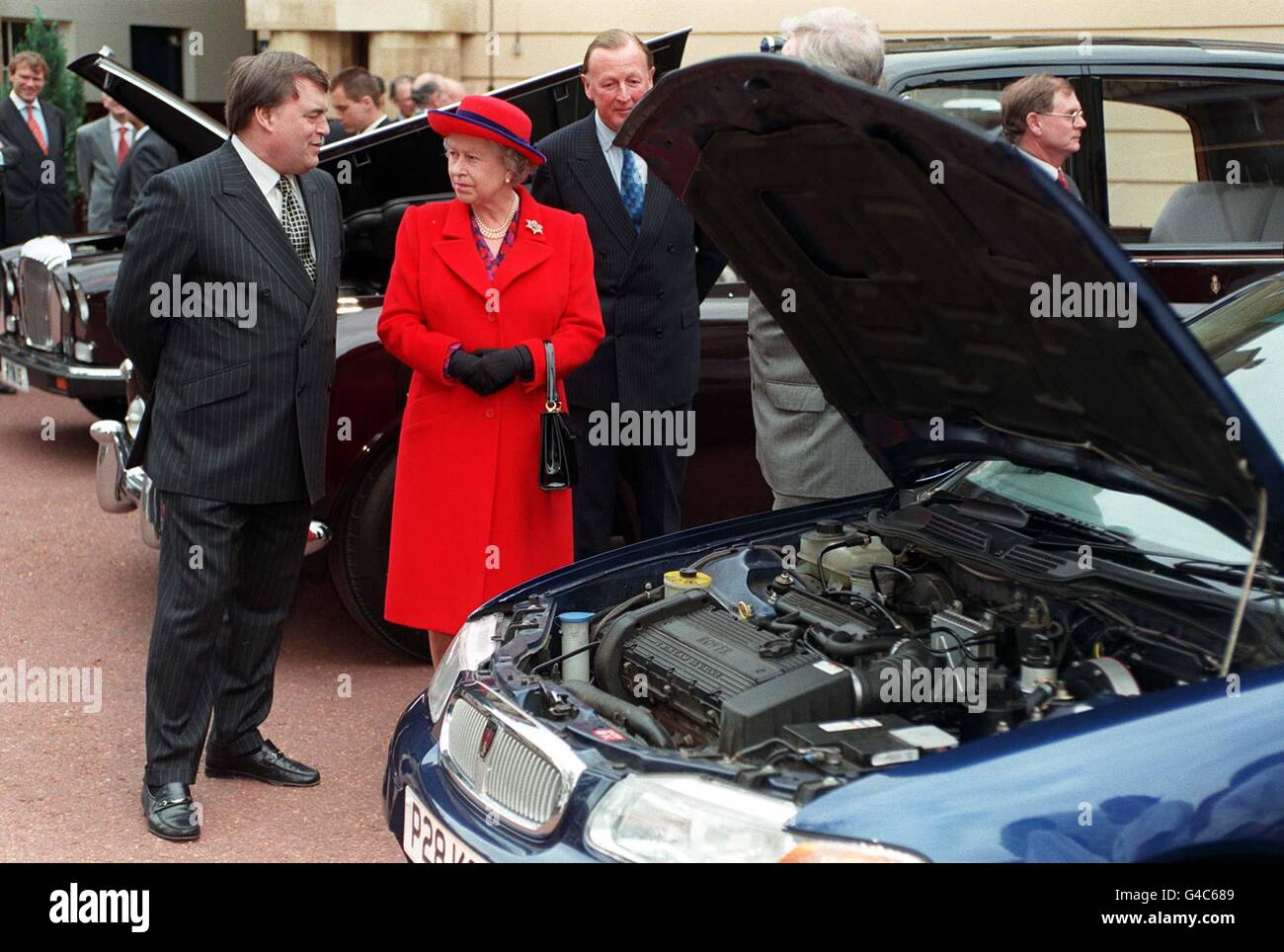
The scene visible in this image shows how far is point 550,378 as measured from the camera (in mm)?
4375

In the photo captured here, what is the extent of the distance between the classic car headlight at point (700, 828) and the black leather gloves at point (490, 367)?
1.85 m

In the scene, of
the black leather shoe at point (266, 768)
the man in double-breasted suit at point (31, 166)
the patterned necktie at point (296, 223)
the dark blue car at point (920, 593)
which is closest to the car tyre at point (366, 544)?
the black leather shoe at point (266, 768)

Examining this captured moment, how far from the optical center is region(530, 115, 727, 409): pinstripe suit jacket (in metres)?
4.99

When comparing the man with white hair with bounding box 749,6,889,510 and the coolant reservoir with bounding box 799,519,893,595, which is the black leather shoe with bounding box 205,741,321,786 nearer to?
the man with white hair with bounding box 749,6,889,510

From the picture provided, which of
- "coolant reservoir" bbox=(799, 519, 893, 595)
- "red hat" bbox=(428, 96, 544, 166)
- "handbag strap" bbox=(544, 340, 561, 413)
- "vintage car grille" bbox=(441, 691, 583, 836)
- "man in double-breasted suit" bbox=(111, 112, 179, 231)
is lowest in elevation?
"vintage car grille" bbox=(441, 691, 583, 836)

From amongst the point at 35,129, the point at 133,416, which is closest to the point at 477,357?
the point at 133,416

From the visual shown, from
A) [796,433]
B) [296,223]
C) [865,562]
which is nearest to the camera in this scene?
[865,562]

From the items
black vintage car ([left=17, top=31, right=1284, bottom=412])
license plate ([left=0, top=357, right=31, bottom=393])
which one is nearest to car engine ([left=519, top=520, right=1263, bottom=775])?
black vintage car ([left=17, top=31, right=1284, bottom=412])

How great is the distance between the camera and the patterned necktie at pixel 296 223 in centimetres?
413

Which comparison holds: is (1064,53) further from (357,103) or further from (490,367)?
(357,103)

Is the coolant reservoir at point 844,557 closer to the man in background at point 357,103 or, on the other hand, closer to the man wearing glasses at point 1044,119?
the man wearing glasses at point 1044,119

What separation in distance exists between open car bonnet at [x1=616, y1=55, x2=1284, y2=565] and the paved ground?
1.70m

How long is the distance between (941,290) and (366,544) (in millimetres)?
2588
